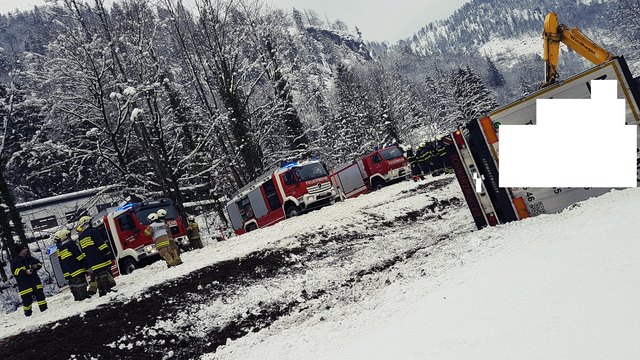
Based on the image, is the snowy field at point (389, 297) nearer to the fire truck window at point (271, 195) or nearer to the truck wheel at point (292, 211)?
the truck wheel at point (292, 211)

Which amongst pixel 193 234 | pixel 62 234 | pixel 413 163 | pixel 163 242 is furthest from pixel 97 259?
pixel 413 163

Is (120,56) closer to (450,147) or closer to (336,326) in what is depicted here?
(450,147)

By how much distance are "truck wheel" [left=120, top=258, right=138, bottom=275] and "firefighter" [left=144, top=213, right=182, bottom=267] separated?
456 cm

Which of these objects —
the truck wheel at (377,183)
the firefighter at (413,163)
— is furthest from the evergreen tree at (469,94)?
the firefighter at (413,163)

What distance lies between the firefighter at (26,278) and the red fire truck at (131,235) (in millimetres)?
4695

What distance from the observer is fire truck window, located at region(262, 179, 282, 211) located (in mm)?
20750

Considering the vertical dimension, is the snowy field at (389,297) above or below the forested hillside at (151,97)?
below

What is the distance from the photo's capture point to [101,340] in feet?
26.2

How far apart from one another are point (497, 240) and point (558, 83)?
10.2 feet

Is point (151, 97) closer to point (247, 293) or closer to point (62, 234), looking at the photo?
point (62, 234)

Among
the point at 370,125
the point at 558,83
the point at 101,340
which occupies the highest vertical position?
the point at 370,125

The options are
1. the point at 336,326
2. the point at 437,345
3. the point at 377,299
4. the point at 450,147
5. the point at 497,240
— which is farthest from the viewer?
the point at 450,147

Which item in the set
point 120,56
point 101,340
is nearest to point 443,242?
point 101,340

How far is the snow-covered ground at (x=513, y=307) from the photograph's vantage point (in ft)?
9.59
